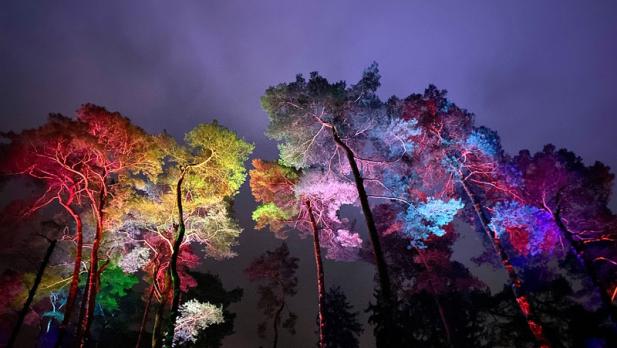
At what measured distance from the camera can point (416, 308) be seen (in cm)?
2378

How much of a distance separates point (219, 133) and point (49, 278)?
40.9 feet

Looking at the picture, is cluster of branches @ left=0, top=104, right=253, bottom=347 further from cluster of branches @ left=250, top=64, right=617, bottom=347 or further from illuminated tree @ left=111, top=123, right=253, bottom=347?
cluster of branches @ left=250, top=64, right=617, bottom=347

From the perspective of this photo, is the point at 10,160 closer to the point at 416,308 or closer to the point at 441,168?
the point at 441,168

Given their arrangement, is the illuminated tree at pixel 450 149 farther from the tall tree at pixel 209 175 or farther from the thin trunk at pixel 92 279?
the thin trunk at pixel 92 279

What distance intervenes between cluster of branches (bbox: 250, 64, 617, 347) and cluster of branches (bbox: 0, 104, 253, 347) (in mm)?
2854

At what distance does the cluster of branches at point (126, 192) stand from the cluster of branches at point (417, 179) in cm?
285

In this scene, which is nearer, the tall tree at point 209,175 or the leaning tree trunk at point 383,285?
the leaning tree trunk at point 383,285

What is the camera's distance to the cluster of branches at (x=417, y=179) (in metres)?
13.9

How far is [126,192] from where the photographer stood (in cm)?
1539

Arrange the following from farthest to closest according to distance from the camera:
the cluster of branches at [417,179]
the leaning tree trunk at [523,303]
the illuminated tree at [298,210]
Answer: the illuminated tree at [298,210] → the cluster of branches at [417,179] → the leaning tree trunk at [523,303]

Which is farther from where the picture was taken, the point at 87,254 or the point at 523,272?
the point at 523,272

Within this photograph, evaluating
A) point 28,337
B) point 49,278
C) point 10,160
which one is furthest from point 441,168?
point 28,337

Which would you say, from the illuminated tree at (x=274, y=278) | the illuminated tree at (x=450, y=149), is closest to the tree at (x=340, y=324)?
the illuminated tree at (x=274, y=278)

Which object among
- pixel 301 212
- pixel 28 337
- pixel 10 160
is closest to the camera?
pixel 10 160
